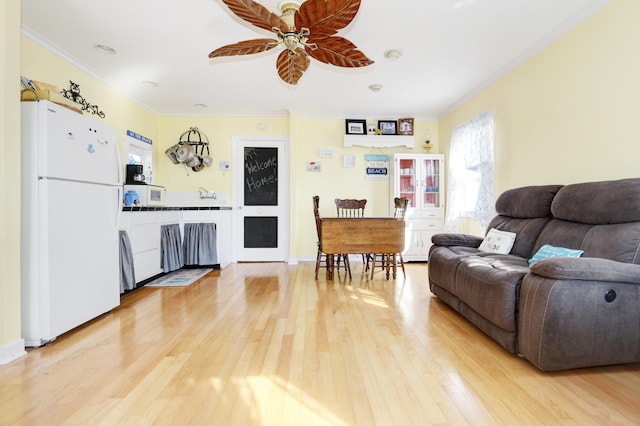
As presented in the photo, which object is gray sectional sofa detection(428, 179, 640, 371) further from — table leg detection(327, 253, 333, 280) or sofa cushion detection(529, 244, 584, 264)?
table leg detection(327, 253, 333, 280)

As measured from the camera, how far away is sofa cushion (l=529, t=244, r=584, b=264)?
6.36 ft

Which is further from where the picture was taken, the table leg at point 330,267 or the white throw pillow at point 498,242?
the table leg at point 330,267

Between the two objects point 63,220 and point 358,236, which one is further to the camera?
point 358,236

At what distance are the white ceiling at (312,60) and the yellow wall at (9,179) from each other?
2.50ft

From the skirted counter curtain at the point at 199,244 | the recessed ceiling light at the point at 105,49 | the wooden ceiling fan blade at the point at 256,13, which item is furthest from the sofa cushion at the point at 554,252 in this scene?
the recessed ceiling light at the point at 105,49

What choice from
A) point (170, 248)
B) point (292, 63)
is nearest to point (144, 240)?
point (170, 248)

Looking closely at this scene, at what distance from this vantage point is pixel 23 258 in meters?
1.86

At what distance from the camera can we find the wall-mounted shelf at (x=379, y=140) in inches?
190

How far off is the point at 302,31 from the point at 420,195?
10.9 ft

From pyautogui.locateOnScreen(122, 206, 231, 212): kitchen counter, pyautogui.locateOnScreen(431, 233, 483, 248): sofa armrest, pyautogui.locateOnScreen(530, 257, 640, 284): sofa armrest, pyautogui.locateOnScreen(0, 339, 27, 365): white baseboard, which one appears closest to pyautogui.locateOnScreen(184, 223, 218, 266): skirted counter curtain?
pyautogui.locateOnScreen(122, 206, 231, 212): kitchen counter

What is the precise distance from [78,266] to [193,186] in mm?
2829

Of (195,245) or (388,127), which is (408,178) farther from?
(195,245)

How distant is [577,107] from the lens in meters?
2.42

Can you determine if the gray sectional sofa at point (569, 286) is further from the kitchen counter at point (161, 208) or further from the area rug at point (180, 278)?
the kitchen counter at point (161, 208)
